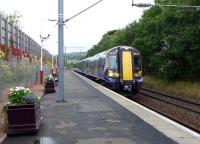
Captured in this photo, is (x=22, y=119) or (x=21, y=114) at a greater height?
(x=21, y=114)

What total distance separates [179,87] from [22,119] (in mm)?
25918

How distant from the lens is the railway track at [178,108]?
65.5 feet

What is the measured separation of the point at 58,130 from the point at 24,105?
1.30m

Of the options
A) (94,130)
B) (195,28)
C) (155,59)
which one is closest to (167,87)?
(155,59)

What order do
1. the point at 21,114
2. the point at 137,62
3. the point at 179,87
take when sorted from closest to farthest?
1. the point at 21,114
2. the point at 137,62
3. the point at 179,87

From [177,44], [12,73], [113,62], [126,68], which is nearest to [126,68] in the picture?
[126,68]

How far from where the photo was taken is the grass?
3313 centimetres

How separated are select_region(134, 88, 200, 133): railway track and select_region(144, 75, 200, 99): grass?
1872mm

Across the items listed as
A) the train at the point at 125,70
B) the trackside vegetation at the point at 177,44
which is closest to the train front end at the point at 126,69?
the train at the point at 125,70

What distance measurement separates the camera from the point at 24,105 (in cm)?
1244

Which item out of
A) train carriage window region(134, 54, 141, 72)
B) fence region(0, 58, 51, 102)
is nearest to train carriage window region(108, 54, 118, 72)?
train carriage window region(134, 54, 141, 72)

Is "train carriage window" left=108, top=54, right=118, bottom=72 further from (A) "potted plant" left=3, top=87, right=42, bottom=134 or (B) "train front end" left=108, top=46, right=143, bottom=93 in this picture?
(A) "potted plant" left=3, top=87, right=42, bottom=134

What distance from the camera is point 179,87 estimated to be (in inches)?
1459

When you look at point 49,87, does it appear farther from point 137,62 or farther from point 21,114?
point 21,114
